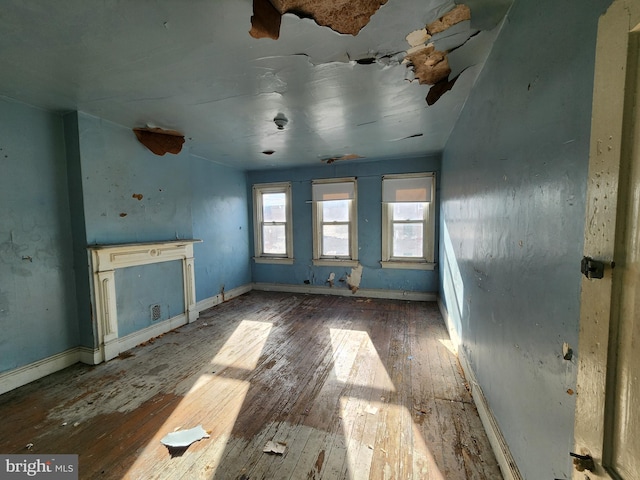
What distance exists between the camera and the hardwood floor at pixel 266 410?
151cm

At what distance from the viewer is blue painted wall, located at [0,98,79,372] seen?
221 centimetres

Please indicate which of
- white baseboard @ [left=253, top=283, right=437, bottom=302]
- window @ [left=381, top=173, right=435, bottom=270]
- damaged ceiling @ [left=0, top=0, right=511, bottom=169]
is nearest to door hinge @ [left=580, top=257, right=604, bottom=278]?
damaged ceiling @ [left=0, top=0, right=511, bottom=169]

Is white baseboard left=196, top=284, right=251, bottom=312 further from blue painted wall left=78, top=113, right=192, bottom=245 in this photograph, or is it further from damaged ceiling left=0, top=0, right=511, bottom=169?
damaged ceiling left=0, top=0, right=511, bottom=169

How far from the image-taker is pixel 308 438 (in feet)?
5.53

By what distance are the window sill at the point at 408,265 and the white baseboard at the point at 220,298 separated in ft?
8.88

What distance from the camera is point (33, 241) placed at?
7.74ft

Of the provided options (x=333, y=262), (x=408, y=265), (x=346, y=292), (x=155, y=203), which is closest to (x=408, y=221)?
(x=408, y=265)

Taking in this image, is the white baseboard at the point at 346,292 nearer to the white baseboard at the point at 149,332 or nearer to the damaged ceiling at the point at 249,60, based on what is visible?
the white baseboard at the point at 149,332

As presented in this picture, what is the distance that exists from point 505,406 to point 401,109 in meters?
2.41

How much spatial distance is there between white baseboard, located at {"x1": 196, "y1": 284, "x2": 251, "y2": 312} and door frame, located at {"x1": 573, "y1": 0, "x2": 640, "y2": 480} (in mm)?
4165

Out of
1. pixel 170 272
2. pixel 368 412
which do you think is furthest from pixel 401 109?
pixel 170 272

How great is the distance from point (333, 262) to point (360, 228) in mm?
807

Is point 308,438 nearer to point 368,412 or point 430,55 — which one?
point 368,412

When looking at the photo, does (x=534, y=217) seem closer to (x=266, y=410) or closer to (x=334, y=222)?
(x=266, y=410)
